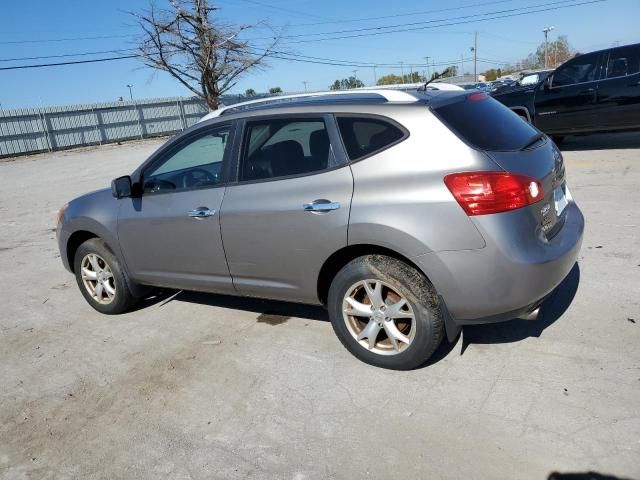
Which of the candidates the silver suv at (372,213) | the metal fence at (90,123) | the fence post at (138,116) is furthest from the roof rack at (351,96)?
the fence post at (138,116)

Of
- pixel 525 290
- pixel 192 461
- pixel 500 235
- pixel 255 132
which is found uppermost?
pixel 255 132

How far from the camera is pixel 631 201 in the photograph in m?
6.48

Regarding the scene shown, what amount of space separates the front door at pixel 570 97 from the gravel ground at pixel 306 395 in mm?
6064

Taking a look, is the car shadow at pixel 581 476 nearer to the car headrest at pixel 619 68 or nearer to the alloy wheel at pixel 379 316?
the alloy wheel at pixel 379 316

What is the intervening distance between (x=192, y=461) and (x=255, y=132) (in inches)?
85.3

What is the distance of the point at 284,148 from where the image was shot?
3547 mm

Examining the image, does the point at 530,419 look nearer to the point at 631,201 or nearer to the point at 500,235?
the point at 500,235

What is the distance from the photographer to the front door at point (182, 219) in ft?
12.5

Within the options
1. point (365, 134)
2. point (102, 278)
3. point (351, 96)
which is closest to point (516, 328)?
point (365, 134)

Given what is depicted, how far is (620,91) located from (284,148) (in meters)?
8.46

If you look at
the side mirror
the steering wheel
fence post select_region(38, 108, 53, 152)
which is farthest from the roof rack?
fence post select_region(38, 108, 53, 152)

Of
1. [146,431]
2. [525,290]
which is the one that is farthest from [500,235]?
[146,431]

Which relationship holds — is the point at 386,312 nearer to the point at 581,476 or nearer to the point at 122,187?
the point at 581,476

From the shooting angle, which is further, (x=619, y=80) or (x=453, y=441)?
(x=619, y=80)
